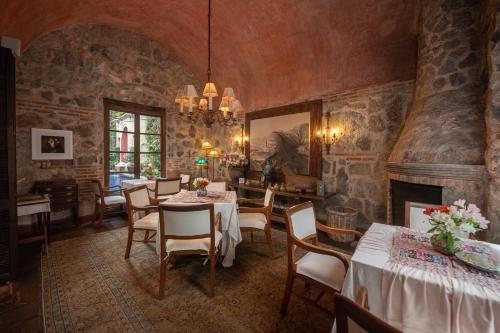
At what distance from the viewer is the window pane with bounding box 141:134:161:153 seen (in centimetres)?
575

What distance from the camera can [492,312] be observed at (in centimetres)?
101

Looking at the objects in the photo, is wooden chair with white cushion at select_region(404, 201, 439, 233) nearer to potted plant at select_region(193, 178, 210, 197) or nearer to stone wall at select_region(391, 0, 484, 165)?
stone wall at select_region(391, 0, 484, 165)

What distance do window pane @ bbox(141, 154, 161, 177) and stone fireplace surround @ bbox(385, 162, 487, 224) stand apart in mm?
5277

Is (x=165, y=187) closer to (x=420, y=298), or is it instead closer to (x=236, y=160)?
(x=236, y=160)

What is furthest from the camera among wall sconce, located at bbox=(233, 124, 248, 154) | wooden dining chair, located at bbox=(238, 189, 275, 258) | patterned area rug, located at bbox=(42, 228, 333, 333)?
wall sconce, located at bbox=(233, 124, 248, 154)

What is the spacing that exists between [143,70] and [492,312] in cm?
679

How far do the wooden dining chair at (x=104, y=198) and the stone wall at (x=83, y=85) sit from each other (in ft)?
0.70

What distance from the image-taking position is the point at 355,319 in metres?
0.76

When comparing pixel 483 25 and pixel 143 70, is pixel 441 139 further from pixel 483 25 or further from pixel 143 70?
pixel 143 70

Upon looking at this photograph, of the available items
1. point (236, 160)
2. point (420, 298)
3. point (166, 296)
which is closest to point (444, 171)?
point (420, 298)

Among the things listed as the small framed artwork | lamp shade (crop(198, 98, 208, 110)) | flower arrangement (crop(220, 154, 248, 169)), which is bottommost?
flower arrangement (crop(220, 154, 248, 169))

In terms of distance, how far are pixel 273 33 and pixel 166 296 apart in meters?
4.80

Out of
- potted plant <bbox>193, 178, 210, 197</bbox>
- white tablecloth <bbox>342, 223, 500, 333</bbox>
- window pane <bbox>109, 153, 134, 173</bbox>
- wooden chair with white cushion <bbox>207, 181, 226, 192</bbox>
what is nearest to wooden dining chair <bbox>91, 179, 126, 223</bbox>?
window pane <bbox>109, 153, 134, 173</bbox>

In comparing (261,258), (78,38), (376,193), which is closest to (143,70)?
(78,38)
